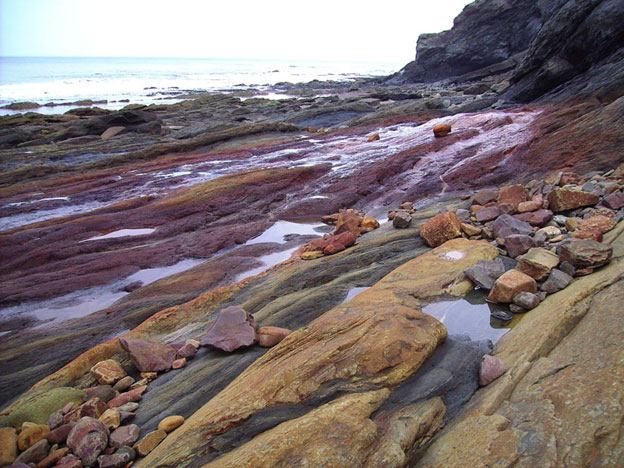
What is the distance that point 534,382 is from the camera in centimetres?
271

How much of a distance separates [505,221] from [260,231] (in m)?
6.12

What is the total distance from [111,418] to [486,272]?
14.6ft

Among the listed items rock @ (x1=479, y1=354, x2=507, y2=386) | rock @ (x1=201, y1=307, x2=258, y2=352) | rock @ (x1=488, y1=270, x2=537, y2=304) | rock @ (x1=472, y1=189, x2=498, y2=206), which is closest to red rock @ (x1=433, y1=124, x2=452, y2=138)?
rock @ (x1=472, y1=189, x2=498, y2=206)

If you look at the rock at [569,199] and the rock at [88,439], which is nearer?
the rock at [88,439]

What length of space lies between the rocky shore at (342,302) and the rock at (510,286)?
0.02 metres

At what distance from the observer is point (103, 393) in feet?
13.4

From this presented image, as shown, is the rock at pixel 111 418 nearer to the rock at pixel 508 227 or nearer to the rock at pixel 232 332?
the rock at pixel 232 332

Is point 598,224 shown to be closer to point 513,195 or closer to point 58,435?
point 513,195

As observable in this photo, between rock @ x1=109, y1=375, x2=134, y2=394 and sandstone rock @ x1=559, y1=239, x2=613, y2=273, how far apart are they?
520 cm

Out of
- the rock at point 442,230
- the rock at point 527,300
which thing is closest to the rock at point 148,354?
the rock at point 527,300

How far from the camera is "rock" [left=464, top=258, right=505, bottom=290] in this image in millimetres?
4586

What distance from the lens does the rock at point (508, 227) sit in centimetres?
545

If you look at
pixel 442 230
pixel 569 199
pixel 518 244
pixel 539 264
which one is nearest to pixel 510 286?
pixel 539 264

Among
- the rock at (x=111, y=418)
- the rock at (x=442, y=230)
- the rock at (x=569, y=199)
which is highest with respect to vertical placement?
the rock at (x=569, y=199)
